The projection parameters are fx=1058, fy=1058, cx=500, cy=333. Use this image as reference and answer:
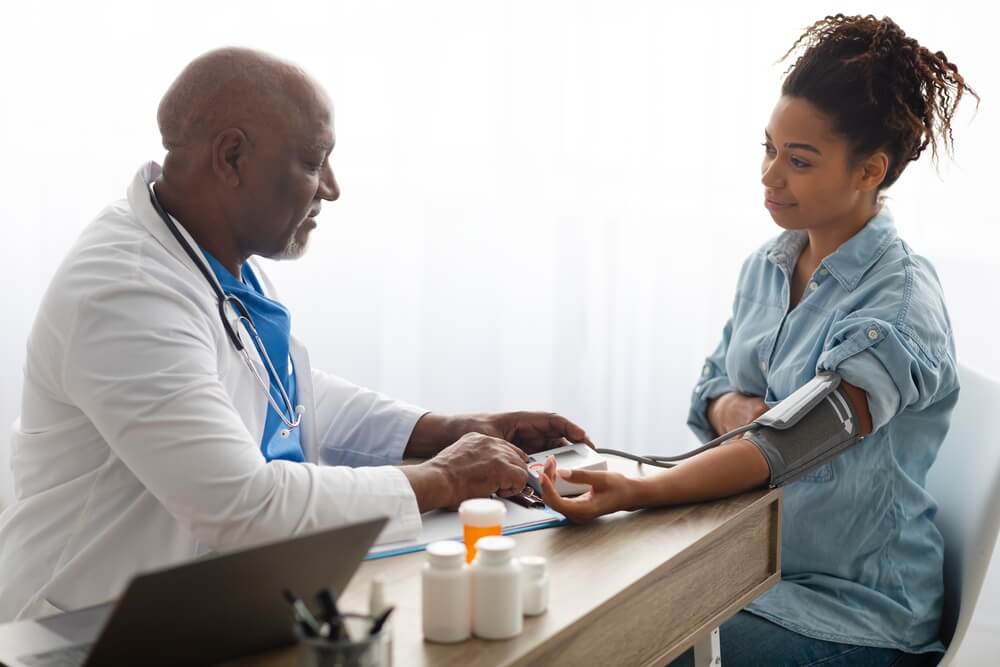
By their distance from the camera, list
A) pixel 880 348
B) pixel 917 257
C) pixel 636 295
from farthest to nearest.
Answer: pixel 636 295 < pixel 917 257 < pixel 880 348

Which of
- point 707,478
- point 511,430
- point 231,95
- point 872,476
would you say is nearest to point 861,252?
point 872,476

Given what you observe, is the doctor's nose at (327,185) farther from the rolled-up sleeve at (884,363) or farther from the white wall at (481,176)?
the white wall at (481,176)

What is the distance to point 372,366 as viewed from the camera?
2779 millimetres

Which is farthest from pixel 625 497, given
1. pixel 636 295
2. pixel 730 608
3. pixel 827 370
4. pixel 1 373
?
pixel 1 373

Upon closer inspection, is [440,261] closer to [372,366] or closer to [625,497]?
[372,366]

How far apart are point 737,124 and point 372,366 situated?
1104mm

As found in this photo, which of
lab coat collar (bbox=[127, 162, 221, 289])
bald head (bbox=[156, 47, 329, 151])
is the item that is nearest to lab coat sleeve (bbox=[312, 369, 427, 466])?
lab coat collar (bbox=[127, 162, 221, 289])

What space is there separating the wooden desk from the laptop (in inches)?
2.0

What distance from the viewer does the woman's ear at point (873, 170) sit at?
1.62 meters

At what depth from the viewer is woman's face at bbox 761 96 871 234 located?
1616 mm

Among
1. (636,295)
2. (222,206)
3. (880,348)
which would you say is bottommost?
(636,295)

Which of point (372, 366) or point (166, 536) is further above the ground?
point (166, 536)

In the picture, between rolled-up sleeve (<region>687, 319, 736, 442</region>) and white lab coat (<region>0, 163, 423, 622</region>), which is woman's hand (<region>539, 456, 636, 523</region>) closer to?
white lab coat (<region>0, 163, 423, 622</region>)

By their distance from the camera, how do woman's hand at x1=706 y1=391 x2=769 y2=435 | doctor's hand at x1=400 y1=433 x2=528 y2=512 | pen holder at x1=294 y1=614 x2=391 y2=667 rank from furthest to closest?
woman's hand at x1=706 y1=391 x2=769 y2=435 < doctor's hand at x1=400 y1=433 x2=528 y2=512 < pen holder at x1=294 y1=614 x2=391 y2=667
